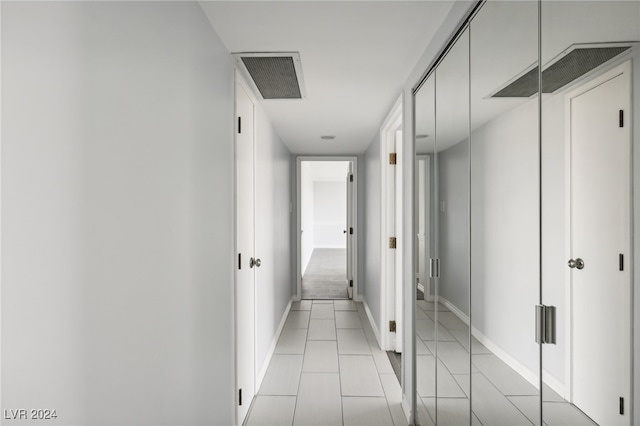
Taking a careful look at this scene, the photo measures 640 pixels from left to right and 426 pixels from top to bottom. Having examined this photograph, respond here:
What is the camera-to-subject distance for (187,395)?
1.49 m

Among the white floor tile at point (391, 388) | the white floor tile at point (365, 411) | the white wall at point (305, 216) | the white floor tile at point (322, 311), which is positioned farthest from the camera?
the white wall at point (305, 216)

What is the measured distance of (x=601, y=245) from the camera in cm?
77

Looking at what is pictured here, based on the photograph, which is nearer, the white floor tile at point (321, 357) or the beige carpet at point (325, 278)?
the white floor tile at point (321, 357)

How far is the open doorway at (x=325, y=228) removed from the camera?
5996mm

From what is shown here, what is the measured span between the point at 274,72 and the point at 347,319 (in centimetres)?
339

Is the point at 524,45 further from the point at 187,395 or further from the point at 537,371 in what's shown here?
the point at 187,395

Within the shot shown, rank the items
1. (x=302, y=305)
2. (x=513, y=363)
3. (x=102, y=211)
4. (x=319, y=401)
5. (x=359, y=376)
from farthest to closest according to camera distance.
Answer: (x=302, y=305) → (x=359, y=376) → (x=319, y=401) → (x=513, y=363) → (x=102, y=211)

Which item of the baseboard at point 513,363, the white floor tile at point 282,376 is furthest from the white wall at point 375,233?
the baseboard at point 513,363

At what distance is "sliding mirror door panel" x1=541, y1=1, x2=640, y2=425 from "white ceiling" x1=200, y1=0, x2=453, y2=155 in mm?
876

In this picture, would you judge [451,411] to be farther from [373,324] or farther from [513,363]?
[373,324]

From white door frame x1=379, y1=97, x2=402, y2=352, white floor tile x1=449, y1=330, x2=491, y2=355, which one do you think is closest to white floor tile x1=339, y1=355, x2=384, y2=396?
white door frame x1=379, y1=97, x2=402, y2=352

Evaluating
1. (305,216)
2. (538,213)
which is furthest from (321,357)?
(305,216)

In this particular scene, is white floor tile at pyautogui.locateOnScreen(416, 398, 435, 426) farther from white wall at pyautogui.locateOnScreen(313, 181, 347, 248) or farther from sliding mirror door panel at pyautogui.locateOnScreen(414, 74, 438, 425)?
white wall at pyautogui.locateOnScreen(313, 181, 347, 248)

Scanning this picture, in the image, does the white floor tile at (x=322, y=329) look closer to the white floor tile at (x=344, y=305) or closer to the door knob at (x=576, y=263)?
the white floor tile at (x=344, y=305)
